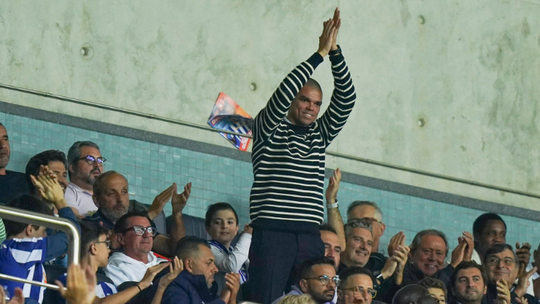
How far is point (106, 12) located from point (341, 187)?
2.25 m

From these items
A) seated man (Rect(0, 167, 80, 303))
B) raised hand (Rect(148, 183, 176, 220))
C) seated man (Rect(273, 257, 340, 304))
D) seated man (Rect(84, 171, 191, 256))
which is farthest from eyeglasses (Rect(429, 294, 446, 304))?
seated man (Rect(0, 167, 80, 303))

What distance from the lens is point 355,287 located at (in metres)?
6.04

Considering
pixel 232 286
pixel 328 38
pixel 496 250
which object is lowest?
pixel 232 286

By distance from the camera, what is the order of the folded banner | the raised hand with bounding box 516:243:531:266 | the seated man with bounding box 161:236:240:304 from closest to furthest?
1. the seated man with bounding box 161:236:240:304
2. the raised hand with bounding box 516:243:531:266
3. the folded banner

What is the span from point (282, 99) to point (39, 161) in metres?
1.64

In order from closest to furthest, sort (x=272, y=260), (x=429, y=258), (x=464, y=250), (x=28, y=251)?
(x=28, y=251), (x=272, y=260), (x=429, y=258), (x=464, y=250)

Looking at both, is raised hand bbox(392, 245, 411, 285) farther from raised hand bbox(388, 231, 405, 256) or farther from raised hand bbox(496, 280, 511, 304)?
raised hand bbox(496, 280, 511, 304)

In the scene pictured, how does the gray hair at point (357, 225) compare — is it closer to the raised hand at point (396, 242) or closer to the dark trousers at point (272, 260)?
the raised hand at point (396, 242)

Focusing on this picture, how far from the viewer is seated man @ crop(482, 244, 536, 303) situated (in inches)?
281

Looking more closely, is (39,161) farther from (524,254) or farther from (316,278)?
(524,254)

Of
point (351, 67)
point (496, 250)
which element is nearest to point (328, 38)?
point (496, 250)

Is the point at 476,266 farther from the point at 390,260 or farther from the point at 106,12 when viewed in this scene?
the point at 106,12

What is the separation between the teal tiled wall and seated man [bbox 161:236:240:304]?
1968 mm

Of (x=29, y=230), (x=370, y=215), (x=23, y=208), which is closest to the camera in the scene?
(x=29, y=230)
